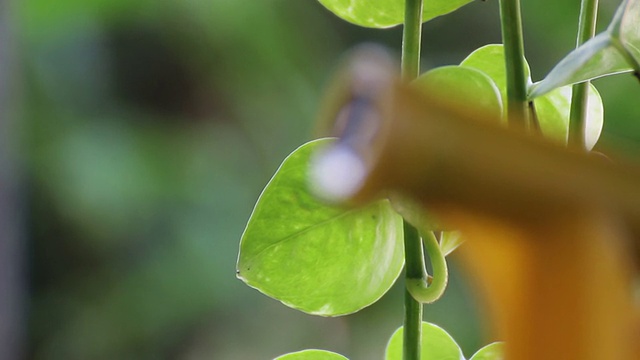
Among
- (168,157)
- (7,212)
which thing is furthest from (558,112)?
(168,157)

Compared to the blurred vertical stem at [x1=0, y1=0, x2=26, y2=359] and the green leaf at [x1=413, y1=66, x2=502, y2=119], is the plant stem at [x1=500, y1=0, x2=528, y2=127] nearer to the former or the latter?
the green leaf at [x1=413, y1=66, x2=502, y2=119]

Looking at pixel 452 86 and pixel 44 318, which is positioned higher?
pixel 452 86

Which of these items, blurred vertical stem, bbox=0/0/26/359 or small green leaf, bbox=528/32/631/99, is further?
blurred vertical stem, bbox=0/0/26/359

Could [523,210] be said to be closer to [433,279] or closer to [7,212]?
[433,279]

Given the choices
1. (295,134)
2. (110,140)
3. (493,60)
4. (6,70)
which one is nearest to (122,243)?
(110,140)

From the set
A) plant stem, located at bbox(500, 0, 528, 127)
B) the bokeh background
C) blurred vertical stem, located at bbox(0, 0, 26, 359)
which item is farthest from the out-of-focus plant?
the bokeh background

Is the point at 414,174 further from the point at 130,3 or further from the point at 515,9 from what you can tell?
the point at 130,3

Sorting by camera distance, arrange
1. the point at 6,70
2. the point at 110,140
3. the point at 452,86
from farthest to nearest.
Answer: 1. the point at 110,140
2. the point at 6,70
3. the point at 452,86

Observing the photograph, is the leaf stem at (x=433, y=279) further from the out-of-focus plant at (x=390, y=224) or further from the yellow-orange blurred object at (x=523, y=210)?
the yellow-orange blurred object at (x=523, y=210)
